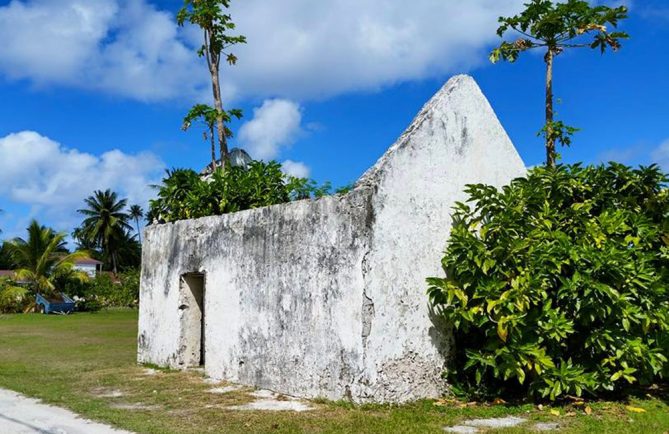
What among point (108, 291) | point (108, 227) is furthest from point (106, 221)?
point (108, 291)

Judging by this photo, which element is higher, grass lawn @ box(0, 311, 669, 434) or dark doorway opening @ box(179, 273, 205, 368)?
dark doorway opening @ box(179, 273, 205, 368)

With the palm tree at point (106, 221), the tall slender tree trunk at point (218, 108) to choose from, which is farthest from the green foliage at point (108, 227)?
the tall slender tree trunk at point (218, 108)

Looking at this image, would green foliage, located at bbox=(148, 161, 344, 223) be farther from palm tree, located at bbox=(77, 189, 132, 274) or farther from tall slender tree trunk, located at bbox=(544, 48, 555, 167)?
palm tree, located at bbox=(77, 189, 132, 274)

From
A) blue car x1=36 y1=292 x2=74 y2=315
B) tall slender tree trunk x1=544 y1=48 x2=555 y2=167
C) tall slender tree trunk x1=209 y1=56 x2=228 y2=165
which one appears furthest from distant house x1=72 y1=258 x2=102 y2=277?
tall slender tree trunk x1=544 y1=48 x2=555 y2=167

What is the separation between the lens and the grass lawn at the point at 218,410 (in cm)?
626

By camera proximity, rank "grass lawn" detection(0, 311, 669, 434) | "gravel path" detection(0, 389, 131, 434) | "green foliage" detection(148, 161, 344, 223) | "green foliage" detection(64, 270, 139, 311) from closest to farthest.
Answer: "grass lawn" detection(0, 311, 669, 434), "gravel path" detection(0, 389, 131, 434), "green foliage" detection(148, 161, 344, 223), "green foliage" detection(64, 270, 139, 311)

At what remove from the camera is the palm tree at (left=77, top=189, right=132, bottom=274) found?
51375 mm

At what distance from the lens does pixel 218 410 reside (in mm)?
7246

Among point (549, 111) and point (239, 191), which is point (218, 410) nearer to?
point (239, 191)

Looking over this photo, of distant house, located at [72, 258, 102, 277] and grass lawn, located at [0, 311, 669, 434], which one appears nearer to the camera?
grass lawn, located at [0, 311, 669, 434]

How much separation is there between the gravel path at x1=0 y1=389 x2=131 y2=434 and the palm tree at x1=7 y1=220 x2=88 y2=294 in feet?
86.9

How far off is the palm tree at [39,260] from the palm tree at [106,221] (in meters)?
17.8

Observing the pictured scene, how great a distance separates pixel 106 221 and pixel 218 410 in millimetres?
47801

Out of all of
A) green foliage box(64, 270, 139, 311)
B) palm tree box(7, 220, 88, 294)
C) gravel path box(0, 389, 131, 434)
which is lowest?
gravel path box(0, 389, 131, 434)
